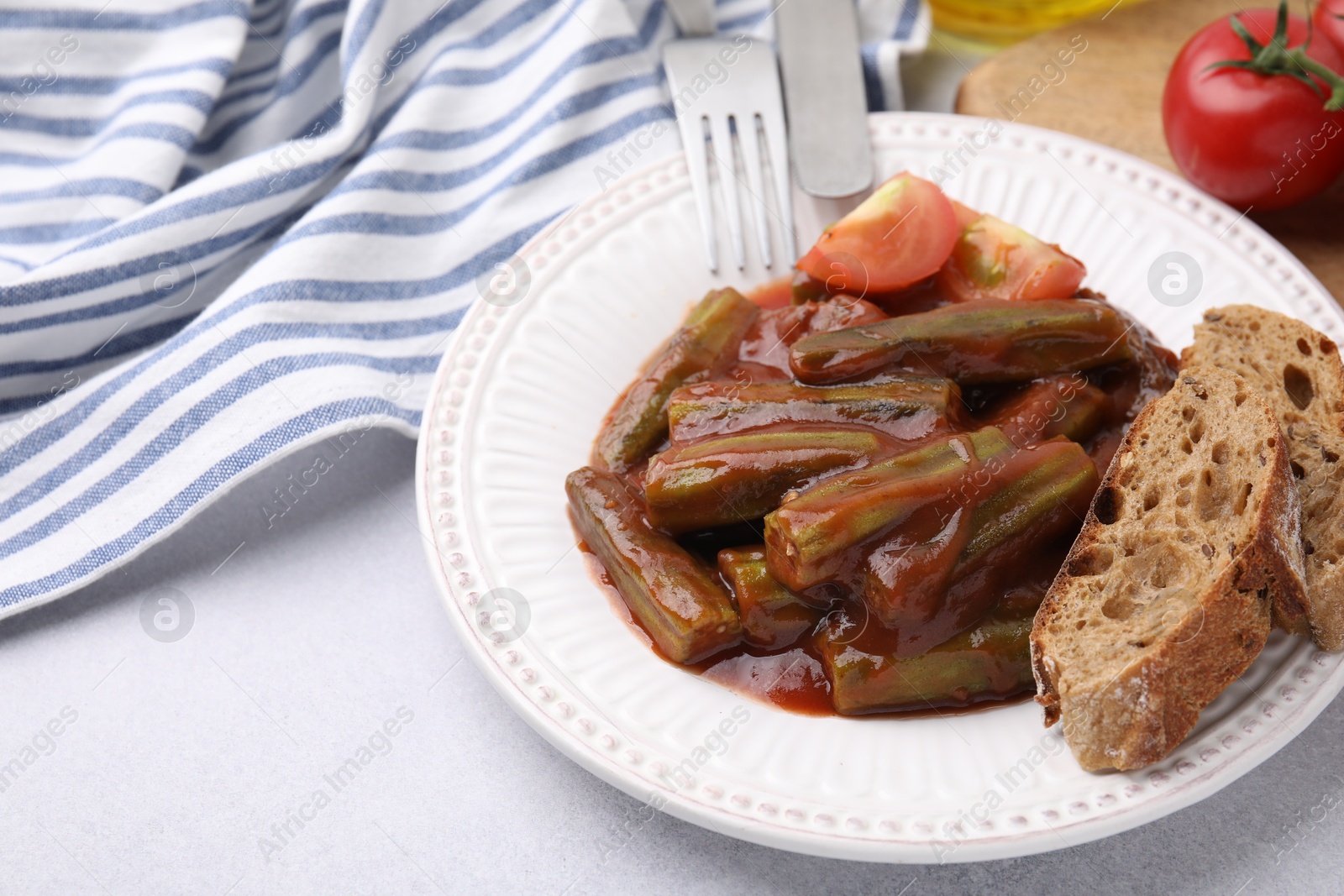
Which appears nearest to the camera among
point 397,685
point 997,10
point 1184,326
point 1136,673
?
point 1136,673

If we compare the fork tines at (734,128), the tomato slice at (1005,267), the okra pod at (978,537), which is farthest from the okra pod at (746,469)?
the fork tines at (734,128)

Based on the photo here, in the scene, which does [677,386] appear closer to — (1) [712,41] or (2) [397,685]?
(2) [397,685]

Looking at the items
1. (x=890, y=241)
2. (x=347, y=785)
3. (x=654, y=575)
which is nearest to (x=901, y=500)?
(x=654, y=575)

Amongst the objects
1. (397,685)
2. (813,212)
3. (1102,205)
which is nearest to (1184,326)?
(1102,205)

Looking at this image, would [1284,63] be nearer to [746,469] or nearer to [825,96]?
[825,96]

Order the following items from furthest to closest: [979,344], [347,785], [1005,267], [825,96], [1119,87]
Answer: [1119,87] < [825,96] < [1005,267] < [979,344] < [347,785]
